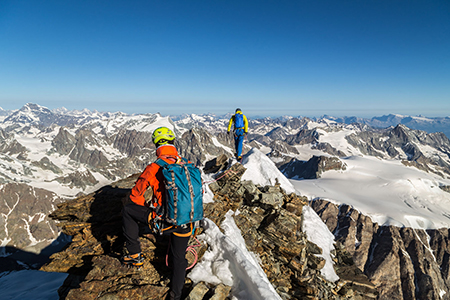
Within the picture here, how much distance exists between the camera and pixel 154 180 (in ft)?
20.7

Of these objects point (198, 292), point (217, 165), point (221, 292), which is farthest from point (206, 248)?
point (217, 165)

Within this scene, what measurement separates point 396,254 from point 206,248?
15850 cm

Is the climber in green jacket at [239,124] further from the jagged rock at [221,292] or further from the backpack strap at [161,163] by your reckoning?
the jagged rock at [221,292]

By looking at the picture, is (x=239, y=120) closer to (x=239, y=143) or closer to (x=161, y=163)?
(x=239, y=143)

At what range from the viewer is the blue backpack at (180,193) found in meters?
5.91

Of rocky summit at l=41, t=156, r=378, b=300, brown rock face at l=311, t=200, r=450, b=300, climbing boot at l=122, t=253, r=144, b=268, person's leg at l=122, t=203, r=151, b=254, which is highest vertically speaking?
person's leg at l=122, t=203, r=151, b=254

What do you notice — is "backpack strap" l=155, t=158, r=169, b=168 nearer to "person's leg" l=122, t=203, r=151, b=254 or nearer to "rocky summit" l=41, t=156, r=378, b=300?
"person's leg" l=122, t=203, r=151, b=254

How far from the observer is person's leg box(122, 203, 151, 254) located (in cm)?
683

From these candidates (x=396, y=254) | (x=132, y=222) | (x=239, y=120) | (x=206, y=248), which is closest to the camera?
(x=132, y=222)

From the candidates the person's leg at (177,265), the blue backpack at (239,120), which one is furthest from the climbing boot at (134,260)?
the blue backpack at (239,120)

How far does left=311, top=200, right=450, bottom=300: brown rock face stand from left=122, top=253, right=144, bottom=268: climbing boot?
140 m

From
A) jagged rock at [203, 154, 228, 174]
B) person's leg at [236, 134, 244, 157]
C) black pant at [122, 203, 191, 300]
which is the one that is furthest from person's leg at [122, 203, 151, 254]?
person's leg at [236, 134, 244, 157]

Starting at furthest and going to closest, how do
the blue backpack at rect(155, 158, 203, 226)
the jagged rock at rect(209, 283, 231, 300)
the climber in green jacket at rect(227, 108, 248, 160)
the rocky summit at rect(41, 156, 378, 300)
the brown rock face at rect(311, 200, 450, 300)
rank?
the brown rock face at rect(311, 200, 450, 300), the climber in green jacket at rect(227, 108, 248, 160), the rocky summit at rect(41, 156, 378, 300), the jagged rock at rect(209, 283, 231, 300), the blue backpack at rect(155, 158, 203, 226)

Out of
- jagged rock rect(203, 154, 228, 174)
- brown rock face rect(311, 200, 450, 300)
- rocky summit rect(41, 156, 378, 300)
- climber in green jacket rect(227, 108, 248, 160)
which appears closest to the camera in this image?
rocky summit rect(41, 156, 378, 300)
